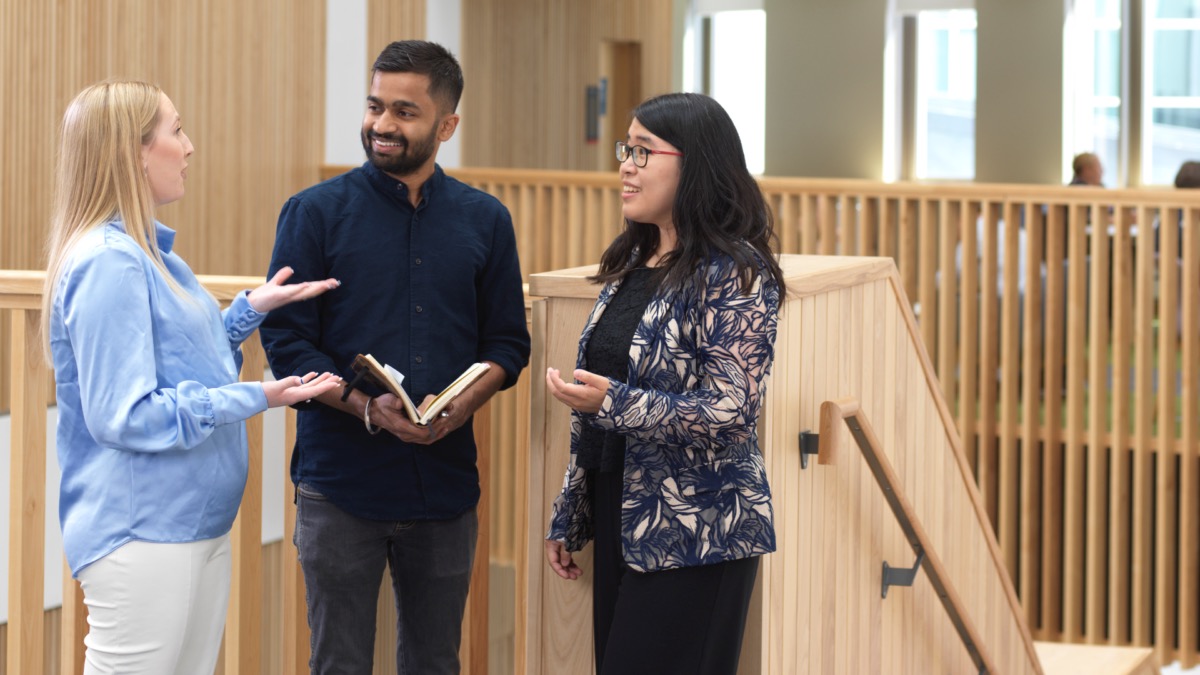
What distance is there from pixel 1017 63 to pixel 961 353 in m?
5.93

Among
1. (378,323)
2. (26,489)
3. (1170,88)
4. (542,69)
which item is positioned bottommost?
(26,489)

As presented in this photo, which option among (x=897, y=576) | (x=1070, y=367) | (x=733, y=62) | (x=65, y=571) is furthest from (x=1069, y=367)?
(x=733, y=62)

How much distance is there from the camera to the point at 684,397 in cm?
246

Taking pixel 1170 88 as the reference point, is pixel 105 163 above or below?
below

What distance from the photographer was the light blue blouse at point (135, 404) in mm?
2266

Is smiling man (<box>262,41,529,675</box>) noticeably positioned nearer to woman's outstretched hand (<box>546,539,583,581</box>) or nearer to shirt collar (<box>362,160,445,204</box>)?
shirt collar (<box>362,160,445,204</box>)

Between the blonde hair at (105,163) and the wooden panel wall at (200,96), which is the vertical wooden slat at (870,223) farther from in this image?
the blonde hair at (105,163)

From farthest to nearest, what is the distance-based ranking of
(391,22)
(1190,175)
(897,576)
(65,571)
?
(391,22)
(1190,175)
(897,576)
(65,571)

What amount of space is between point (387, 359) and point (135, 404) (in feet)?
1.89

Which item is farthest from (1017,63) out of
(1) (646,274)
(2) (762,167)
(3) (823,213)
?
(1) (646,274)

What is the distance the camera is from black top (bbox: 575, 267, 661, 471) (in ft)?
8.51

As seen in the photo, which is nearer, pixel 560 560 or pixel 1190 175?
pixel 560 560

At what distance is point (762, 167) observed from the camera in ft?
44.9

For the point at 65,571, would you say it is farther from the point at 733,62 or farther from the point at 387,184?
the point at 733,62
